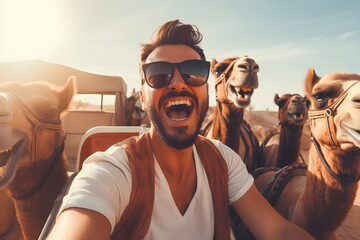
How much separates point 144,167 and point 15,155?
1170 millimetres

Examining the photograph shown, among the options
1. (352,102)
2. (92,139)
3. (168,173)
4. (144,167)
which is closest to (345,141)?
(352,102)

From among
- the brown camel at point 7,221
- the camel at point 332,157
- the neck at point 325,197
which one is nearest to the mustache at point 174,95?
the camel at point 332,157

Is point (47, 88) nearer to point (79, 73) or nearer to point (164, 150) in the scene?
point (164, 150)

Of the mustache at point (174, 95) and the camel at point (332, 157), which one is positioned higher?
the mustache at point (174, 95)

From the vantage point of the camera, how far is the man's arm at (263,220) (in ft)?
4.25

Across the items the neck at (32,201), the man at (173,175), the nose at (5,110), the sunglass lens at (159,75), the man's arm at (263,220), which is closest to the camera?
the man at (173,175)

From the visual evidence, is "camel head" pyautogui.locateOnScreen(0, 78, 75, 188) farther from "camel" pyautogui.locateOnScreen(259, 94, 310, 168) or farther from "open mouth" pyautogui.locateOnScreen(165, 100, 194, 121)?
"camel" pyautogui.locateOnScreen(259, 94, 310, 168)

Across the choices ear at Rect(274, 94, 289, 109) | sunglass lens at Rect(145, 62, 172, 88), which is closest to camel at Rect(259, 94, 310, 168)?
ear at Rect(274, 94, 289, 109)

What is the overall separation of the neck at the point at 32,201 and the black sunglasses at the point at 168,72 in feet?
4.29

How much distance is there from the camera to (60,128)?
6.48 ft

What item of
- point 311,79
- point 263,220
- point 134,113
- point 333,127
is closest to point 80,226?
point 263,220

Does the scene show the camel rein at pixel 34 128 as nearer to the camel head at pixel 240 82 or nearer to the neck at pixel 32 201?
the neck at pixel 32 201

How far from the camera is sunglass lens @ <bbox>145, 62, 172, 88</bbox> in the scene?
1400 mm

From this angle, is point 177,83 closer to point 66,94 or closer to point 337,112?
point 337,112
